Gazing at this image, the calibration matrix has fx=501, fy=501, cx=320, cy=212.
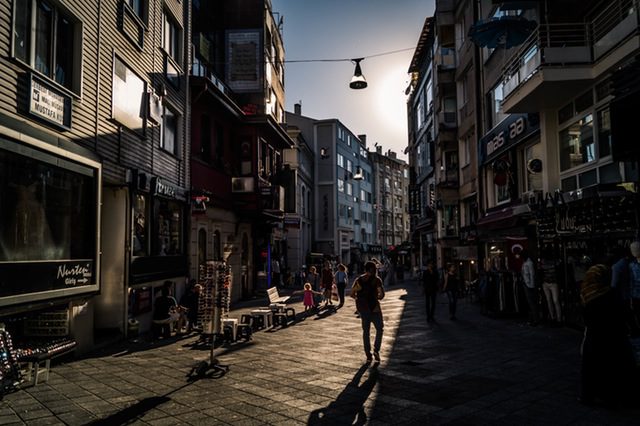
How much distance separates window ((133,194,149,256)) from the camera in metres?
13.1

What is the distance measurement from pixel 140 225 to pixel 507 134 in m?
13.1

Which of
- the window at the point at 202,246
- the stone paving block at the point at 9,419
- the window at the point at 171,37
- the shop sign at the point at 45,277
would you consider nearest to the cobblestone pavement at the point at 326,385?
the stone paving block at the point at 9,419

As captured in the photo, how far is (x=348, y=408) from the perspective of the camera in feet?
20.6

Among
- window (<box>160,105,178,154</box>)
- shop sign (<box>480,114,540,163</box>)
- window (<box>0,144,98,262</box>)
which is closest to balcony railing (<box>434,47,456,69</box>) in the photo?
shop sign (<box>480,114,540,163</box>)

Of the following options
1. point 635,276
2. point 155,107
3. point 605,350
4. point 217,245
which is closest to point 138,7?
point 155,107

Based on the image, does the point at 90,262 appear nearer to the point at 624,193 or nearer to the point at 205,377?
the point at 205,377

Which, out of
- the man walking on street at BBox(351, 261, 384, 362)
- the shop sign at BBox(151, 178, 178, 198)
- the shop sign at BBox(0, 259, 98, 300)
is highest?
the shop sign at BBox(151, 178, 178, 198)

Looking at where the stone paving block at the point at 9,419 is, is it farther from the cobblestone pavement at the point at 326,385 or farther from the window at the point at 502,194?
the window at the point at 502,194

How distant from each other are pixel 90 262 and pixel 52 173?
6.72 feet

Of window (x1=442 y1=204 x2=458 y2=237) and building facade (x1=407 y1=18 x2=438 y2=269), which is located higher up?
building facade (x1=407 y1=18 x2=438 y2=269)

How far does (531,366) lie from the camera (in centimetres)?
847

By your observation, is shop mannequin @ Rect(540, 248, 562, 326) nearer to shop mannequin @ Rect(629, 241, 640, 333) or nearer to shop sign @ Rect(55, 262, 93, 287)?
shop mannequin @ Rect(629, 241, 640, 333)

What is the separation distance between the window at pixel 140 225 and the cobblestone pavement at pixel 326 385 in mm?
2827

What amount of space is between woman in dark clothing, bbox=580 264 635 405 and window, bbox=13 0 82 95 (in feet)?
31.2
